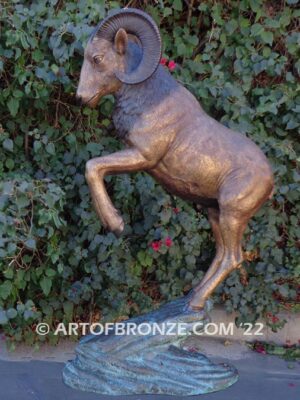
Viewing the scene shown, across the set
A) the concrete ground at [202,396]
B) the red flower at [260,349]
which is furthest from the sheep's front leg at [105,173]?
the red flower at [260,349]

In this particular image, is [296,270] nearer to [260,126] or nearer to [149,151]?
[260,126]

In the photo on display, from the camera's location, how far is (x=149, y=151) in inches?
104

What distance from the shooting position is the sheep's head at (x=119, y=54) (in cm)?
254

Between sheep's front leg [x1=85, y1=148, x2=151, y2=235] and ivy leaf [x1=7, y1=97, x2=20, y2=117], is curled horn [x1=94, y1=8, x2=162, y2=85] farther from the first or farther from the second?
ivy leaf [x1=7, y1=97, x2=20, y2=117]

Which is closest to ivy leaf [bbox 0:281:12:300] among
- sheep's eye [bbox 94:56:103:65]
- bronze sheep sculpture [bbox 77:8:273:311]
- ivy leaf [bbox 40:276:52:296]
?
ivy leaf [bbox 40:276:52:296]

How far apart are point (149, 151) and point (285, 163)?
5.95 ft

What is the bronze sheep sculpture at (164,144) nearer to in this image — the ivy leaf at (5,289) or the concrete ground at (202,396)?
the concrete ground at (202,396)

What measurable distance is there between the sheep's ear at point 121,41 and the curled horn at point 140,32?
0.09 ft

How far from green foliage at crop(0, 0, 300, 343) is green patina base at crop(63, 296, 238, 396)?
119 centimetres

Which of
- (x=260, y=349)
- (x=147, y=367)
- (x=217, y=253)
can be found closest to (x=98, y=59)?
(x=217, y=253)

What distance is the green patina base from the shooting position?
2667 millimetres

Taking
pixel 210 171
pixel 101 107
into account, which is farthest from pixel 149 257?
pixel 210 171

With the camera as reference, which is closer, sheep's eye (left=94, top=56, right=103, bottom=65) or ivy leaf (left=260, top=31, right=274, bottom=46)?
sheep's eye (left=94, top=56, right=103, bottom=65)

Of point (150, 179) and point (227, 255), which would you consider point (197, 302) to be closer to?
point (227, 255)
